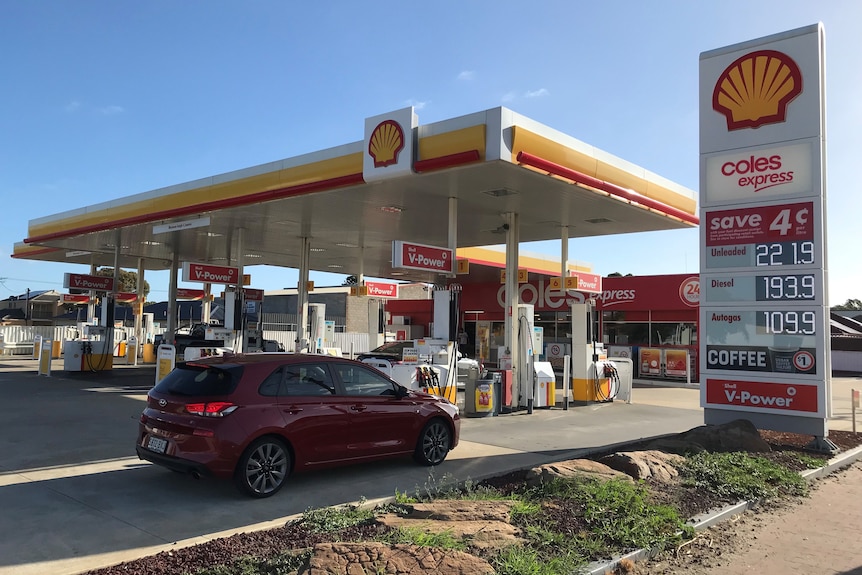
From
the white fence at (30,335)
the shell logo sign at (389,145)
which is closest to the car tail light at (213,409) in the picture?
the shell logo sign at (389,145)

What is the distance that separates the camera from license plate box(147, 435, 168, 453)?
20.8 ft

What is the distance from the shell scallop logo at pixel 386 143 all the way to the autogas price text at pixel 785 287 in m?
6.38

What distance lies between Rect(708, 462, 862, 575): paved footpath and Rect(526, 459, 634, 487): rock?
1.43 m

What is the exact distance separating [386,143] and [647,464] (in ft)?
23.4

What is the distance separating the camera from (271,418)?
6410 mm

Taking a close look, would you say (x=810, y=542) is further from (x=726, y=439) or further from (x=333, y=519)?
(x=333, y=519)

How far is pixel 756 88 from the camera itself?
10.5 meters

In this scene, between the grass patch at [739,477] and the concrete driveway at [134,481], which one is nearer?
the concrete driveway at [134,481]

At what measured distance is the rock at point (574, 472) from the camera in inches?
256

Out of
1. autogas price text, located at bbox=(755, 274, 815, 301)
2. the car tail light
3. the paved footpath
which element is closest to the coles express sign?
autogas price text, located at bbox=(755, 274, 815, 301)

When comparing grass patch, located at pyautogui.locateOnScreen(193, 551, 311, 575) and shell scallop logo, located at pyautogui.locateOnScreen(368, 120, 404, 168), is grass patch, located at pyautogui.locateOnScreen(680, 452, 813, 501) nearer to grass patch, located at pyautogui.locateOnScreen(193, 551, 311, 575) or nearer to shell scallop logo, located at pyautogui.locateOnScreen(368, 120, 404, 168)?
grass patch, located at pyautogui.locateOnScreen(193, 551, 311, 575)

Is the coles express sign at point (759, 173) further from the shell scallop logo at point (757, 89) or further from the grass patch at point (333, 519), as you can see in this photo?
the grass patch at point (333, 519)

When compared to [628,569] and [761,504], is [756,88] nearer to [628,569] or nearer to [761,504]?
[761,504]

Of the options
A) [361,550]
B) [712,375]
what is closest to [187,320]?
[712,375]
